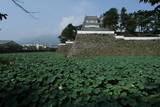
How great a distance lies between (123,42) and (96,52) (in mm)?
2839

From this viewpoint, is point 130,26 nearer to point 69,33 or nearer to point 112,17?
point 112,17

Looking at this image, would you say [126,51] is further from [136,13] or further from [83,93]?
[83,93]

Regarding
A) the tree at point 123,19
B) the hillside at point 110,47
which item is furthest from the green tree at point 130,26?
the hillside at point 110,47

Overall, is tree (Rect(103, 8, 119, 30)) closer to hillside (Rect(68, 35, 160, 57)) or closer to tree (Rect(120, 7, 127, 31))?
tree (Rect(120, 7, 127, 31))

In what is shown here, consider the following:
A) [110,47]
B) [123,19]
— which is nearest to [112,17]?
[123,19]

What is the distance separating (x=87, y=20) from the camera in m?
32.0

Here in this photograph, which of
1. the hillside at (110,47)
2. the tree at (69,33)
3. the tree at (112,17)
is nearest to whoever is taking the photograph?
the hillside at (110,47)

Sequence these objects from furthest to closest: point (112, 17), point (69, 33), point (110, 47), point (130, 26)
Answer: point (69, 33) < point (112, 17) < point (130, 26) < point (110, 47)

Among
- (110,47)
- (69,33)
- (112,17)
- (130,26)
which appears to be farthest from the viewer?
(69,33)

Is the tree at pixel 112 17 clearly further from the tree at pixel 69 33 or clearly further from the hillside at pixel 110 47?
Result: the hillside at pixel 110 47

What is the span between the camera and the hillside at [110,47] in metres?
14.4

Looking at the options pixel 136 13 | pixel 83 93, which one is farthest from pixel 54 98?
pixel 136 13

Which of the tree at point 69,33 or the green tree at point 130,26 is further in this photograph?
the tree at point 69,33

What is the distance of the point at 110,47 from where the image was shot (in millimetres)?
14852
